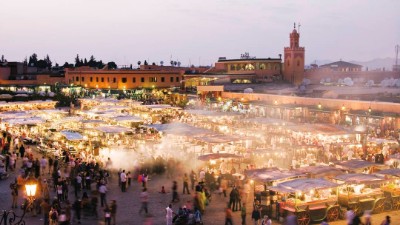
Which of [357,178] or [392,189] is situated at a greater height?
[357,178]

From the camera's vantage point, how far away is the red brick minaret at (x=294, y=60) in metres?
61.4

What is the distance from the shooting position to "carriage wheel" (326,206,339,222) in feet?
46.3

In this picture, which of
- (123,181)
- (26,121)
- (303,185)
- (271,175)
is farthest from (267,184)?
(26,121)

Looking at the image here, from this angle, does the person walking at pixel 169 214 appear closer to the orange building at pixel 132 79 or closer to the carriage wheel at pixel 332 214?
the carriage wheel at pixel 332 214

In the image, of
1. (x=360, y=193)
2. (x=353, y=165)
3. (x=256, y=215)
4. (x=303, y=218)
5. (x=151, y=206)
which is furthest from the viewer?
(x=353, y=165)

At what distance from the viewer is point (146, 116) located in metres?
37.6

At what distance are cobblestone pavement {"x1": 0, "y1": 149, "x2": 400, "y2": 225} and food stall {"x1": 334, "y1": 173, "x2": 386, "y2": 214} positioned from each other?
0.36m

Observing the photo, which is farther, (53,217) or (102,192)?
(102,192)

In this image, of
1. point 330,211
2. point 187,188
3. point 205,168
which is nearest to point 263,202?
point 330,211

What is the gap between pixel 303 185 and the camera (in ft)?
46.1

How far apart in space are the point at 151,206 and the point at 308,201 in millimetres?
4791

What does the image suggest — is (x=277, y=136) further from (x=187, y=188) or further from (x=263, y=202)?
(x=263, y=202)

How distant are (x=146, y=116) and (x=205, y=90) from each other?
34.7ft

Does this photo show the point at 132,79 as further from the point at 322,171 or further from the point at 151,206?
the point at 322,171
